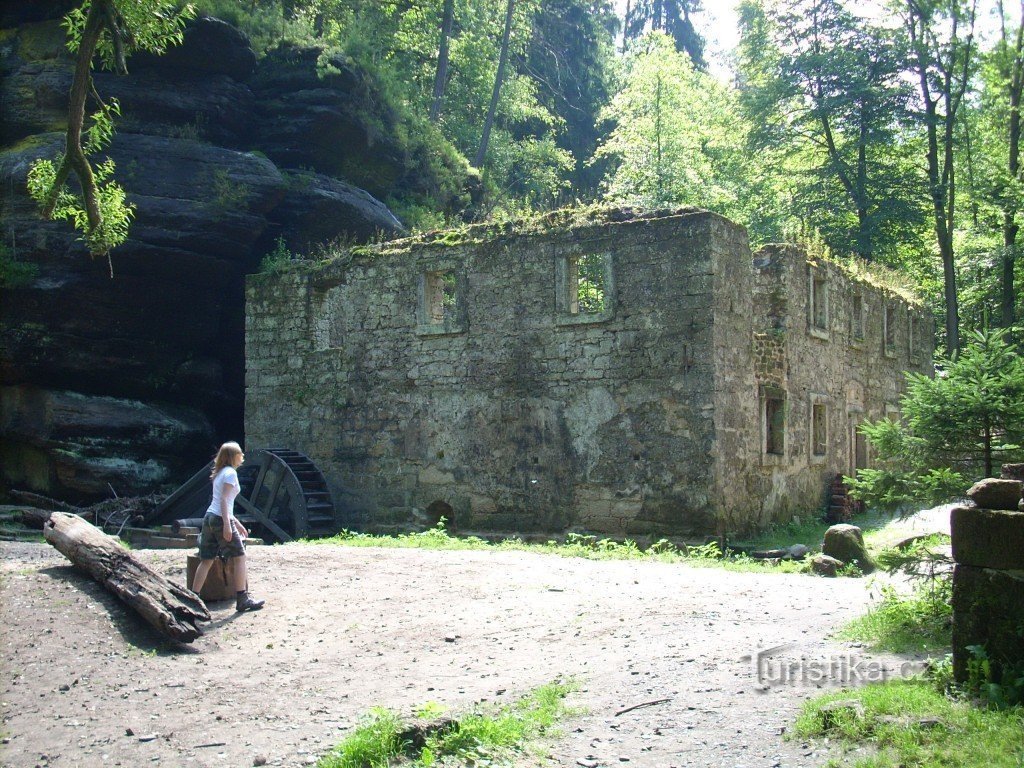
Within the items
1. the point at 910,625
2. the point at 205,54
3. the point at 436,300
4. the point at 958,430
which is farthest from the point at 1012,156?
the point at 910,625

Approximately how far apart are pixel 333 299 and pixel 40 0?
30.0 feet

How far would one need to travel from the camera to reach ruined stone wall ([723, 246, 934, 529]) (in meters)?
15.7

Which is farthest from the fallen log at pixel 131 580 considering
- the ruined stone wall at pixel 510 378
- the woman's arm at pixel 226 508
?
the ruined stone wall at pixel 510 378

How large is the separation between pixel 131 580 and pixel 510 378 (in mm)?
8198

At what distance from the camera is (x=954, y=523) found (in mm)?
6211

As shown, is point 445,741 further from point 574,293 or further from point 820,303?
point 820,303

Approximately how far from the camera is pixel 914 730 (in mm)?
5398

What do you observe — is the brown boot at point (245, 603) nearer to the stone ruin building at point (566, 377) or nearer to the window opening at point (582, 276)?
the stone ruin building at point (566, 377)

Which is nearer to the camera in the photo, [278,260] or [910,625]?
[910,625]

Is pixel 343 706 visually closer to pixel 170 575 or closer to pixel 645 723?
pixel 645 723

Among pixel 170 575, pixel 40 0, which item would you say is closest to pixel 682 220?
pixel 170 575

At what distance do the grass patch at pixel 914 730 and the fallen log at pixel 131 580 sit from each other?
4871mm

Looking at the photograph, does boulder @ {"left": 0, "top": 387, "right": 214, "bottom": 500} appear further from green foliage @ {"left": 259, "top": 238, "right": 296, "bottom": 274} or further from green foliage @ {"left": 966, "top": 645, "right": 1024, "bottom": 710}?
green foliage @ {"left": 966, "top": 645, "right": 1024, "bottom": 710}

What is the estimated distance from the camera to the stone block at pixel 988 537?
5.95 metres
